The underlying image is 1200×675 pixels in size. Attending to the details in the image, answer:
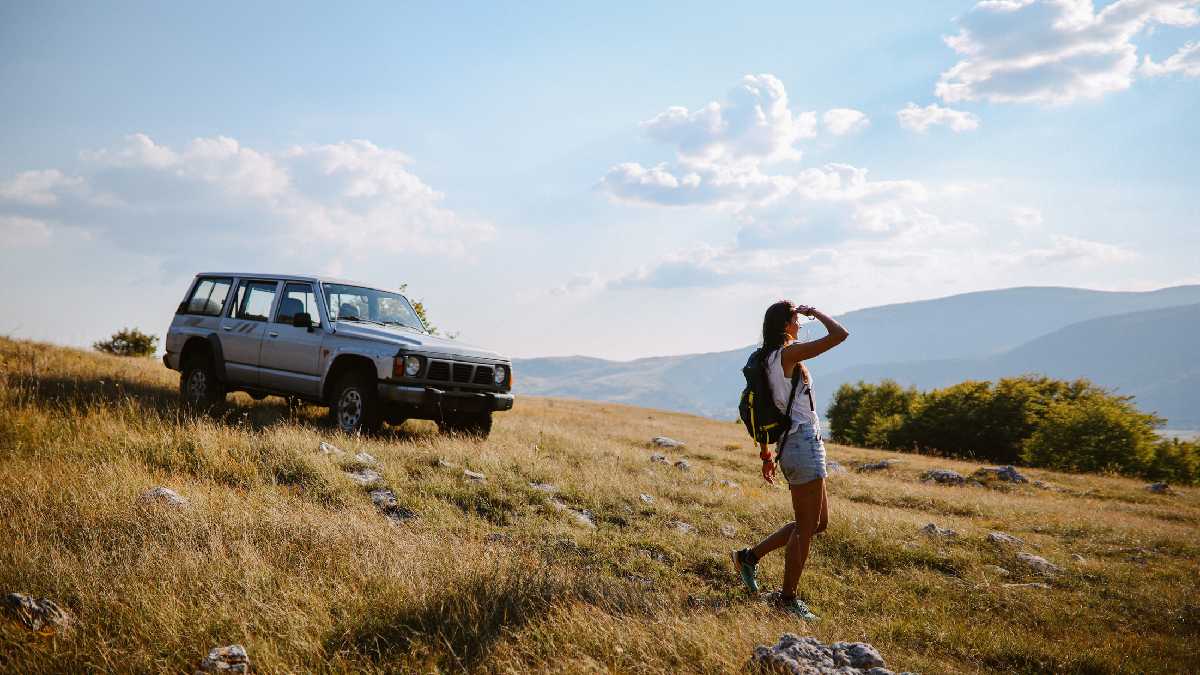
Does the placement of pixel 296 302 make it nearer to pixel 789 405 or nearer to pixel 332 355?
pixel 332 355

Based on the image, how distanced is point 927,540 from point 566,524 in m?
4.19

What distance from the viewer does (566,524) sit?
6812 millimetres

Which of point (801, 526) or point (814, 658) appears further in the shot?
point (801, 526)

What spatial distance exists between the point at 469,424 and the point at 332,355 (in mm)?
2364

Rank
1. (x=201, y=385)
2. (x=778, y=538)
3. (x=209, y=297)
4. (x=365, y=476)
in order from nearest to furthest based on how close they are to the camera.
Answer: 1. (x=778, y=538)
2. (x=365, y=476)
3. (x=201, y=385)
4. (x=209, y=297)

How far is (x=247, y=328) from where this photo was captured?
10445 millimetres

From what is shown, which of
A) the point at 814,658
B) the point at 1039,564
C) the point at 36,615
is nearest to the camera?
the point at 814,658

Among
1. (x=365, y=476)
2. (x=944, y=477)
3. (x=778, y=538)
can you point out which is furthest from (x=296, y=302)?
(x=944, y=477)

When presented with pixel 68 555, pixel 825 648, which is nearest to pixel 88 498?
pixel 68 555

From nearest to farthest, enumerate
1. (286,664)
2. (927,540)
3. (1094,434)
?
(286,664) < (927,540) < (1094,434)

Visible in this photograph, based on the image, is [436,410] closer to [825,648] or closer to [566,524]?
[566,524]

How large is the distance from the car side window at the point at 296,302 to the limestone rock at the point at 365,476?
3.09 m

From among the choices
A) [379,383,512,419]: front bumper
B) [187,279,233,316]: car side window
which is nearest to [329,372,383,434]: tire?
[379,383,512,419]: front bumper

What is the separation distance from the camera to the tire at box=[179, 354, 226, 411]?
418 inches
